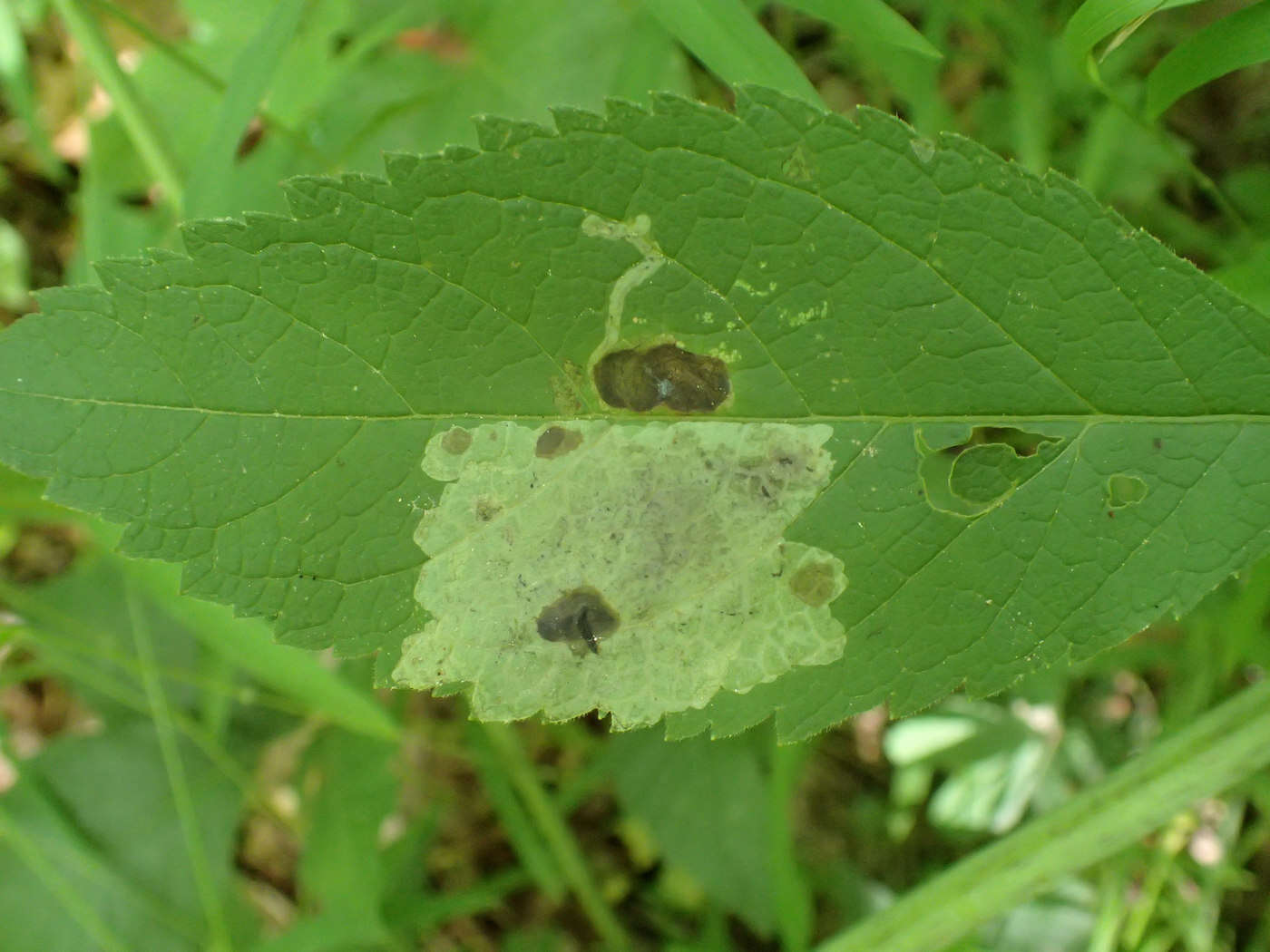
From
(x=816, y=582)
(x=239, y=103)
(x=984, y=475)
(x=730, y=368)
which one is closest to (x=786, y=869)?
(x=816, y=582)

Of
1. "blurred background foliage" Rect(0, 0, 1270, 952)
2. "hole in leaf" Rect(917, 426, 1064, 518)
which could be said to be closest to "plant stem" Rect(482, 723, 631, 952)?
"blurred background foliage" Rect(0, 0, 1270, 952)

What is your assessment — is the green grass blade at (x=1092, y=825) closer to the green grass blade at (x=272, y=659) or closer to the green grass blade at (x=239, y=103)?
the green grass blade at (x=272, y=659)

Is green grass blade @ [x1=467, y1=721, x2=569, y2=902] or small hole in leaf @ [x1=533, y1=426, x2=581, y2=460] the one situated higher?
small hole in leaf @ [x1=533, y1=426, x2=581, y2=460]

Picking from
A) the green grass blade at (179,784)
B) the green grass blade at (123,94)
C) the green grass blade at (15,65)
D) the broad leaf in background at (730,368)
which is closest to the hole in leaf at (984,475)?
the broad leaf in background at (730,368)

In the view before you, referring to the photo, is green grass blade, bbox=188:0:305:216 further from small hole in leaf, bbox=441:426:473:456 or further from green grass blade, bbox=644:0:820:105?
small hole in leaf, bbox=441:426:473:456

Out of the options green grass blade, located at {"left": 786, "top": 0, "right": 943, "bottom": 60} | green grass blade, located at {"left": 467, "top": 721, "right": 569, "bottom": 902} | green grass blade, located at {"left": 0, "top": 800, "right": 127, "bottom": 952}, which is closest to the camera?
green grass blade, located at {"left": 786, "top": 0, "right": 943, "bottom": 60}

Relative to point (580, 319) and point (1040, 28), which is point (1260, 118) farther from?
point (580, 319)
